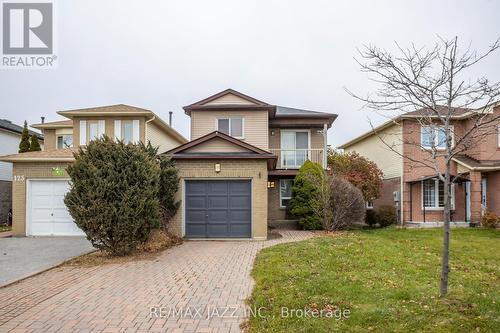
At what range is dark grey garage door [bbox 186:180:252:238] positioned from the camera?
14.6 meters

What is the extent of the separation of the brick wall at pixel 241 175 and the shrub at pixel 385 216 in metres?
7.88

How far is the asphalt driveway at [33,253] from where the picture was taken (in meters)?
9.31

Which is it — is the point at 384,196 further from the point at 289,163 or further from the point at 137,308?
the point at 137,308

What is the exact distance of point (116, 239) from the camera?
10.9 meters

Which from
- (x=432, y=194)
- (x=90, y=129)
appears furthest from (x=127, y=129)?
(x=432, y=194)

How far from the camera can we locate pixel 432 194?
65.6 ft

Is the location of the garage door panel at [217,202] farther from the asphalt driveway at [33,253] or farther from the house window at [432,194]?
the house window at [432,194]

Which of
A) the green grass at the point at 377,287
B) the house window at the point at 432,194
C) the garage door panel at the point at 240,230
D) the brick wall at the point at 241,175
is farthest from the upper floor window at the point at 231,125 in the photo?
the house window at the point at 432,194

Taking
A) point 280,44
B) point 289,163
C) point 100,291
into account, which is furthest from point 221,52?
point 100,291

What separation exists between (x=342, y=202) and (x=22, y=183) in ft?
44.9

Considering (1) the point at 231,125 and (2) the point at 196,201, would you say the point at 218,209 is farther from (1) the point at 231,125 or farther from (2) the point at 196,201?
(1) the point at 231,125

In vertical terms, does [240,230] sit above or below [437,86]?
below

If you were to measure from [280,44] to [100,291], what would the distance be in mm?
11930

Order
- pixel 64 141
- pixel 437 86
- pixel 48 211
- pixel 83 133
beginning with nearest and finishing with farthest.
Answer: pixel 437 86 < pixel 48 211 < pixel 83 133 < pixel 64 141
